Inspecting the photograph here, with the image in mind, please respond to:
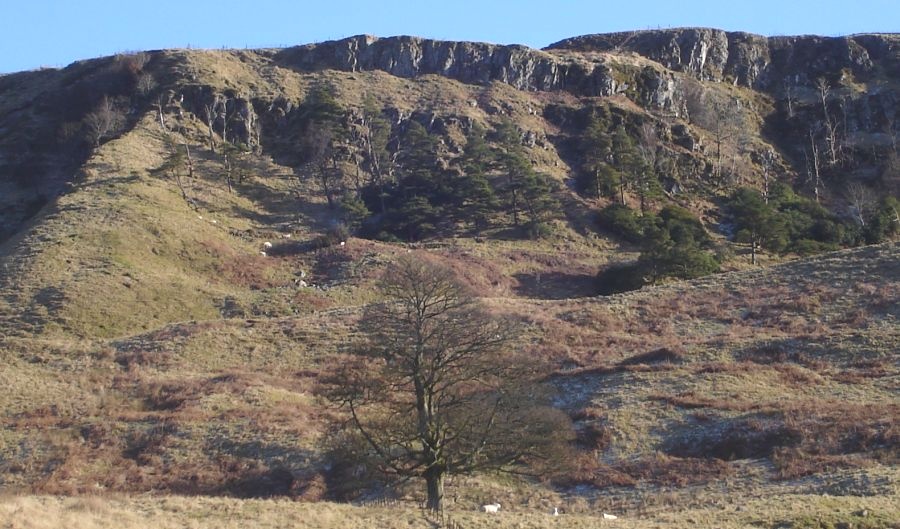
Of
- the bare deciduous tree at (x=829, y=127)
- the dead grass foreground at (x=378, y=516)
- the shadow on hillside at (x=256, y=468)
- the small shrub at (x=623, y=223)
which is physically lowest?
the shadow on hillside at (x=256, y=468)

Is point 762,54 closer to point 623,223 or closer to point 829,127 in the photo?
point 829,127

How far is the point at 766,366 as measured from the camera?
3200cm

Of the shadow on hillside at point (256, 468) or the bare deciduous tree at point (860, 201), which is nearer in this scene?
→ the shadow on hillside at point (256, 468)

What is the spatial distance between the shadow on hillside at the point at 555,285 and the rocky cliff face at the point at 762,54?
5374 centimetres

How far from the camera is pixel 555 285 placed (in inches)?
2362

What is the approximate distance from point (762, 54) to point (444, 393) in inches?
3941

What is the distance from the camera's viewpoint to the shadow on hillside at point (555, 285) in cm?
5831

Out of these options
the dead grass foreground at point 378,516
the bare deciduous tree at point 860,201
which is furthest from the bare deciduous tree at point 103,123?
the dead grass foreground at point 378,516

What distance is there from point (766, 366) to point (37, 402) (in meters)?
26.5

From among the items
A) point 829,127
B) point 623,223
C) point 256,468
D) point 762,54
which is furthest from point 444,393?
point 762,54

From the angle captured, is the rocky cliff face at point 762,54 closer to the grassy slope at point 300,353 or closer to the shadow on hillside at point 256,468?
the grassy slope at point 300,353

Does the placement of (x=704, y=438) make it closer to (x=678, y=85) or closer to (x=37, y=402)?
(x=37, y=402)

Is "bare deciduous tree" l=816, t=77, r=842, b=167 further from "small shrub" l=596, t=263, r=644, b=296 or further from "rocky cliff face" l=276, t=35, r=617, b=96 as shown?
"small shrub" l=596, t=263, r=644, b=296

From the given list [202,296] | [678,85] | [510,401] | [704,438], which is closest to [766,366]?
[704,438]
